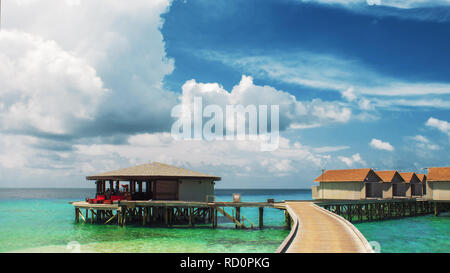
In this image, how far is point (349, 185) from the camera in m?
47.2

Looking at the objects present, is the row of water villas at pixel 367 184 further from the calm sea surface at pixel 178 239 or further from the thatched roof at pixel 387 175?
the calm sea surface at pixel 178 239

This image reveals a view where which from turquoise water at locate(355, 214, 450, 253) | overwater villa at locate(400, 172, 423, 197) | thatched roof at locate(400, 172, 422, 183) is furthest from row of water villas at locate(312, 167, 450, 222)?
turquoise water at locate(355, 214, 450, 253)

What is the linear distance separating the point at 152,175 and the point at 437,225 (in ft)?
98.6

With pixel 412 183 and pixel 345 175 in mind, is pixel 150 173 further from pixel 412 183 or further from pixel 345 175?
pixel 412 183

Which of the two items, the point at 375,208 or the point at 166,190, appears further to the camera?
the point at 375,208

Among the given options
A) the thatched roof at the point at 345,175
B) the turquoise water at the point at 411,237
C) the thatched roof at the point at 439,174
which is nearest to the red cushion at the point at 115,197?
the turquoise water at the point at 411,237

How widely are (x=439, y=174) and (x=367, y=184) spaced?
9947mm

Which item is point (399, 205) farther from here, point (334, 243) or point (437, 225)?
point (334, 243)

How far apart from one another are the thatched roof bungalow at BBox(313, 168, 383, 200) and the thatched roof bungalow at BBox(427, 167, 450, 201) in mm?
6804

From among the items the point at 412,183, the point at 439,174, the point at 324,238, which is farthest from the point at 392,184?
the point at 324,238

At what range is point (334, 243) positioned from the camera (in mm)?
16453

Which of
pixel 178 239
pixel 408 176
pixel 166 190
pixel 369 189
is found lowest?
pixel 178 239

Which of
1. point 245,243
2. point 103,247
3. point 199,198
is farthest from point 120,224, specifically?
point 245,243

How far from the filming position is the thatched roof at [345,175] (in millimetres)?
46781
